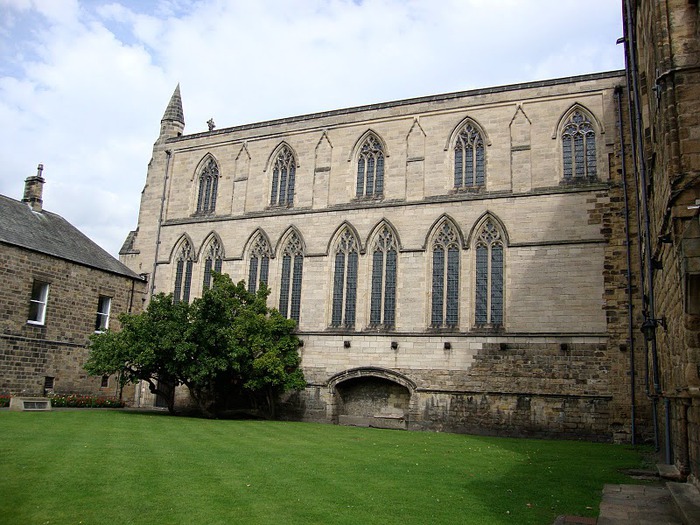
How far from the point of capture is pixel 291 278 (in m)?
26.0

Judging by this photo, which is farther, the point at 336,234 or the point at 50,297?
the point at 336,234

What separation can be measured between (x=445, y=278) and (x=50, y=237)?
53.7ft

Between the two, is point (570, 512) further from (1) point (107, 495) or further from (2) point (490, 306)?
(2) point (490, 306)

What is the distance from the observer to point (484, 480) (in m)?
10.8

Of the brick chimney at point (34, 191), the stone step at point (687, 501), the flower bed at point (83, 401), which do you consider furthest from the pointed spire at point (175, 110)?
the stone step at point (687, 501)

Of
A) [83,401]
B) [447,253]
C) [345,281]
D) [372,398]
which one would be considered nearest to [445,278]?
[447,253]

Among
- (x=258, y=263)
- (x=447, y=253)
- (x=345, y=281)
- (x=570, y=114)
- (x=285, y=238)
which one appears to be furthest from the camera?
(x=258, y=263)

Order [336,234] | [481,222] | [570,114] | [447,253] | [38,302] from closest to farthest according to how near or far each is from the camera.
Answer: [570,114] → [481,222] → [447,253] → [38,302] → [336,234]

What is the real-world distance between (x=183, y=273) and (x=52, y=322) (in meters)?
5.75

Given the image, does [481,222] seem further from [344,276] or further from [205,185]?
[205,185]

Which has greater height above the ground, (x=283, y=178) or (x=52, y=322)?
(x=283, y=178)

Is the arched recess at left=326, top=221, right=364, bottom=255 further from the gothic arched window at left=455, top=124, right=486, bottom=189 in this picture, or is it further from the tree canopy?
the gothic arched window at left=455, top=124, right=486, bottom=189

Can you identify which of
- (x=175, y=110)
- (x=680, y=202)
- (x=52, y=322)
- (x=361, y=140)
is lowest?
(x=52, y=322)

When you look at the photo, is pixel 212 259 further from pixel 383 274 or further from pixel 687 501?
pixel 687 501
